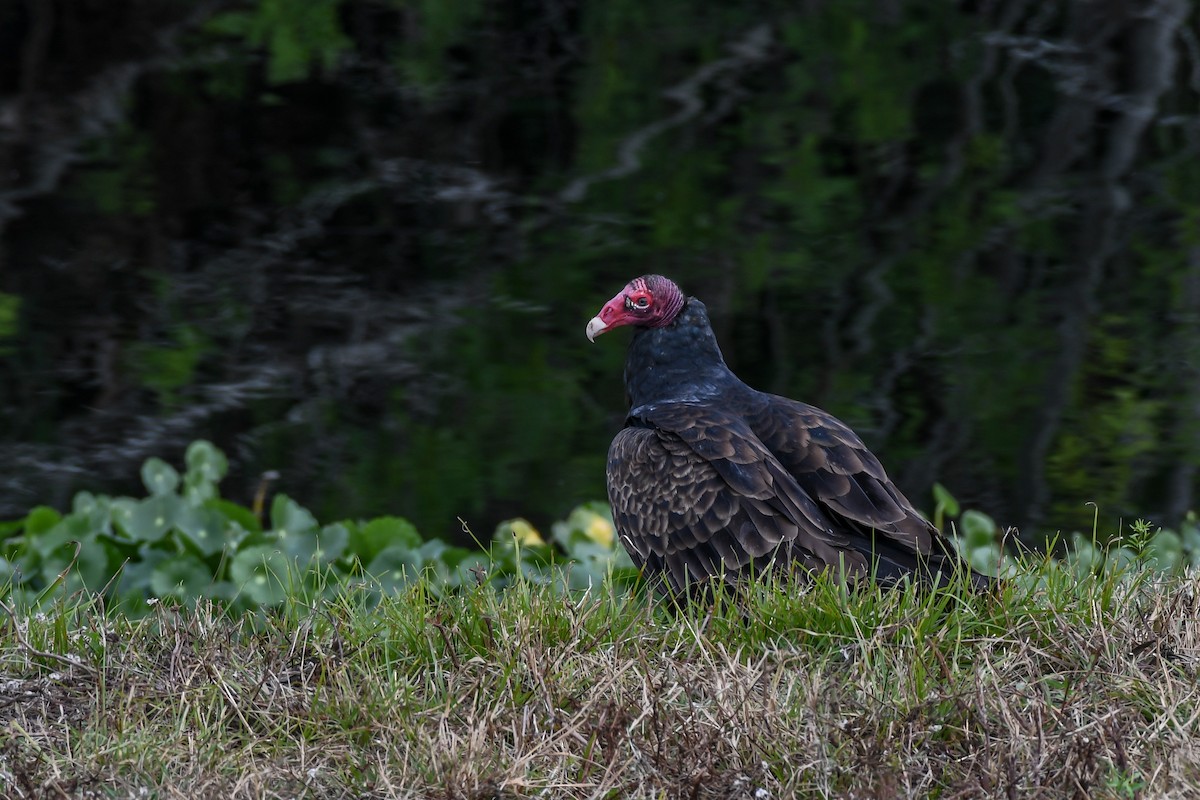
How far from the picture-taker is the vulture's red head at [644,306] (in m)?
4.49

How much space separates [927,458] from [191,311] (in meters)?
3.60

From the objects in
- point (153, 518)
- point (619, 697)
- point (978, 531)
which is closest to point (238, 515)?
point (153, 518)

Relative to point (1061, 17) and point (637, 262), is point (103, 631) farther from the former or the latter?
point (1061, 17)

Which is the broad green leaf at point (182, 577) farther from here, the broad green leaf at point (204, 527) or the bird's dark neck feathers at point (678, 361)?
the bird's dark neck feathers at point (678, 361)

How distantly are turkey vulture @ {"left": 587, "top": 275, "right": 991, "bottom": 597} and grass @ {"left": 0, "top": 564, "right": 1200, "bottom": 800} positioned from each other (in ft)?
0.55

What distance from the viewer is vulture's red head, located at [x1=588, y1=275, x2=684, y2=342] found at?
4488 mm

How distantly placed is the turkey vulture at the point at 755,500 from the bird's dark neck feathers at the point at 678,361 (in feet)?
0.18

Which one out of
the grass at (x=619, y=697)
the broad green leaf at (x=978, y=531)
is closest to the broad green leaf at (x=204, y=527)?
the grass at (x=619, y=697)

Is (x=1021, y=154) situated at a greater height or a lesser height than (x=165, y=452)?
greater

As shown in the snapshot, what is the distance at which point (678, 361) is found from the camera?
14.7 feet

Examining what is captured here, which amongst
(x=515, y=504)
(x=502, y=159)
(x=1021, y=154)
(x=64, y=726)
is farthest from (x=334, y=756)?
(x=1021, y=154)

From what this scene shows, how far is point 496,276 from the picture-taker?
313 inches

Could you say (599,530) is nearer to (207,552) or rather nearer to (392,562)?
(392,562)

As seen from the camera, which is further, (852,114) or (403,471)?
(852,114)
